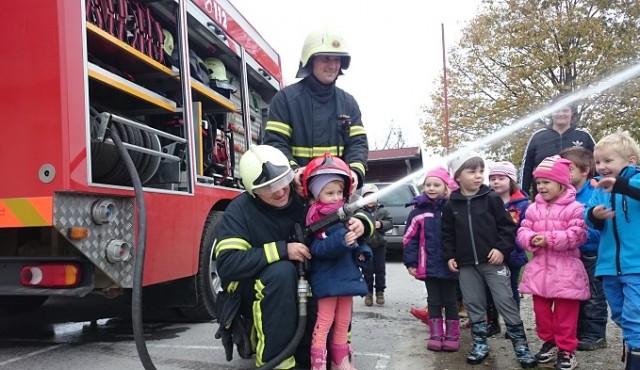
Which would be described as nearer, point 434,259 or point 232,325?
point 232,325

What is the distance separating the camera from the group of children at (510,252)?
10.1 feet

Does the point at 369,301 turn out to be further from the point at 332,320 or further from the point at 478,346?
the point at 332,320

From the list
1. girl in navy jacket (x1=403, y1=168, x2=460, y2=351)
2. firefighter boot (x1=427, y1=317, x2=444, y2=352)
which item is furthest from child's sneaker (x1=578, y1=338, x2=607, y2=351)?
firefighter boot (x1=427, y1=317, x2=444, y2=352)

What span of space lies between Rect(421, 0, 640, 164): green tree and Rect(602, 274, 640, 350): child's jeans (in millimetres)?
14491

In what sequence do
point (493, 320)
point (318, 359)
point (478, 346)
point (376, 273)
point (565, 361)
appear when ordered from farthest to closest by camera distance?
point (376, 273) → point (493, 320) → point (478, 346) → point (565, 361) → point (318, 359)

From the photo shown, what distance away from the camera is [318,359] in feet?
10.1

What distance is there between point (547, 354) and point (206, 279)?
2.64 meters

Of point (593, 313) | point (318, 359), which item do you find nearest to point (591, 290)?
point (593, 313)

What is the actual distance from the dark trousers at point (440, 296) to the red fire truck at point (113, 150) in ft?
6.05

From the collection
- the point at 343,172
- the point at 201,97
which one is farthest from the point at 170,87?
the point at 343,172

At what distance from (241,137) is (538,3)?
1497 cm

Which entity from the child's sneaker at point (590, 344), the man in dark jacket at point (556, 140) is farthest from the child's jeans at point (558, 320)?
the man in dark jacket at point (556, 140)

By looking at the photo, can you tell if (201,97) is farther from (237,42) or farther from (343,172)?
(343,172)

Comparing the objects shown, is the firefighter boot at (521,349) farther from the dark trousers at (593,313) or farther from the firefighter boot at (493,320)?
the firefighter boot at (493,320)
